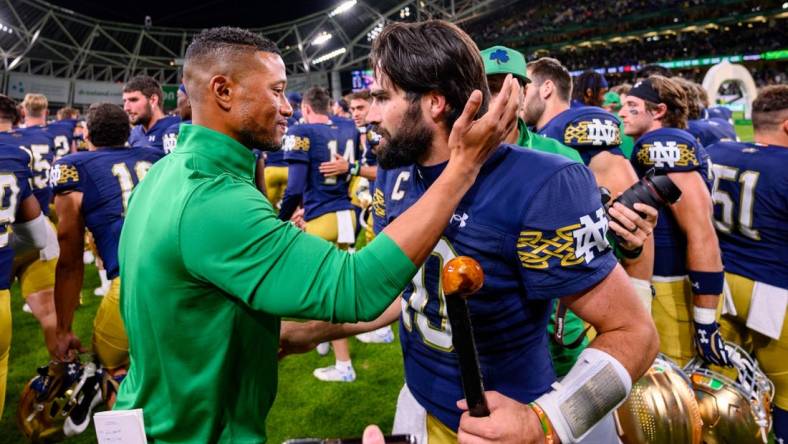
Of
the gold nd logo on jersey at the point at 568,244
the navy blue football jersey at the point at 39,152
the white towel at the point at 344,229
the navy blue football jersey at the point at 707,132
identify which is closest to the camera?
the gold nd logo on jersey at the point at 568,244

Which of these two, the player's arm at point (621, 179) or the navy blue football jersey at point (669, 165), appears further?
the navy blue football jersey at point (669, 165)

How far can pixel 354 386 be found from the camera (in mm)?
4332

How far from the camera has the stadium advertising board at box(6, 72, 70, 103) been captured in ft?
96.2

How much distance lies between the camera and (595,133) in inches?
125

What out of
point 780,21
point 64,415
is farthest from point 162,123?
point 780,21

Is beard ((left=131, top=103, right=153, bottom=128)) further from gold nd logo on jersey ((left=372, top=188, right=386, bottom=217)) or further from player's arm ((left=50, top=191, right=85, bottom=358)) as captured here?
gold nd logo on jersey ((left=372, top=188, right=386, bottom=217))

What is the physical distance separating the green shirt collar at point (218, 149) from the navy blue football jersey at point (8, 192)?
8.08 ft

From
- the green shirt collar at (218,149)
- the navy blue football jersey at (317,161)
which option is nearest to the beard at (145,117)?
the navy blue football jersey at (317,161)

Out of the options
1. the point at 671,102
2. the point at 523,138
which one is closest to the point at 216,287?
the point at 523,138

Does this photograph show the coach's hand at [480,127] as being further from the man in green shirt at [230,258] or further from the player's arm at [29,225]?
the player's arm at [29,225]

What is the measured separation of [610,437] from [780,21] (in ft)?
134

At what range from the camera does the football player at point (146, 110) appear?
187 inches

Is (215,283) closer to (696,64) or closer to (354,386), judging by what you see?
(354,386)

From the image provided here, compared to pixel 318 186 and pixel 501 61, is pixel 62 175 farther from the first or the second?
pixel 501 61
